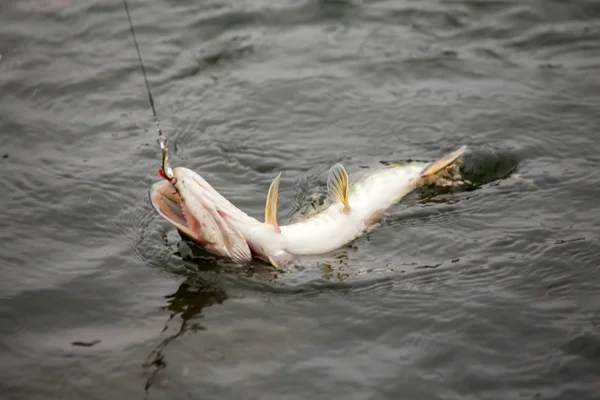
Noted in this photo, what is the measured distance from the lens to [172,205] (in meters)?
4.95

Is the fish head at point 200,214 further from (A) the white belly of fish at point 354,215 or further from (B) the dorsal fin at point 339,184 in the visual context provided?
(B) the dorsal fin at point 339,184

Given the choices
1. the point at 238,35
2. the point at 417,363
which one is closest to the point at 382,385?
the point at 417,363

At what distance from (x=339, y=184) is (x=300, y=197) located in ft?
2.91

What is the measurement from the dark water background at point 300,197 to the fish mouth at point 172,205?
511 millimetres

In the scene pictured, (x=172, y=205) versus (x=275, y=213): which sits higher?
(x=172, y=205)

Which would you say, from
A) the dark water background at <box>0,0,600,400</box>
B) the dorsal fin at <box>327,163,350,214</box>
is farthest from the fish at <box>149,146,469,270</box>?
the dark water background at <box>0,0,600,400</box>

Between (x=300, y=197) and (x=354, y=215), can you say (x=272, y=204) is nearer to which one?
(x=354, y=215)

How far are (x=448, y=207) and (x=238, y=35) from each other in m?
4.28

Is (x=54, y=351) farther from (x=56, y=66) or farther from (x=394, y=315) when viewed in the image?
(x=56, y=66)

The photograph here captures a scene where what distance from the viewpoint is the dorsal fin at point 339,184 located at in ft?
18.0

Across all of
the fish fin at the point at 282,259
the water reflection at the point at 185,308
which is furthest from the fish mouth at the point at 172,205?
the fish fin at the point at 282,259

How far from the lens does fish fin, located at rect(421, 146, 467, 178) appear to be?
6.20 meters

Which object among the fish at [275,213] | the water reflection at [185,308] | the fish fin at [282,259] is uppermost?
the fish at [275,213]

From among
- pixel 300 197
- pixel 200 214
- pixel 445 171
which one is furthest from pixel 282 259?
pixel 445 171
